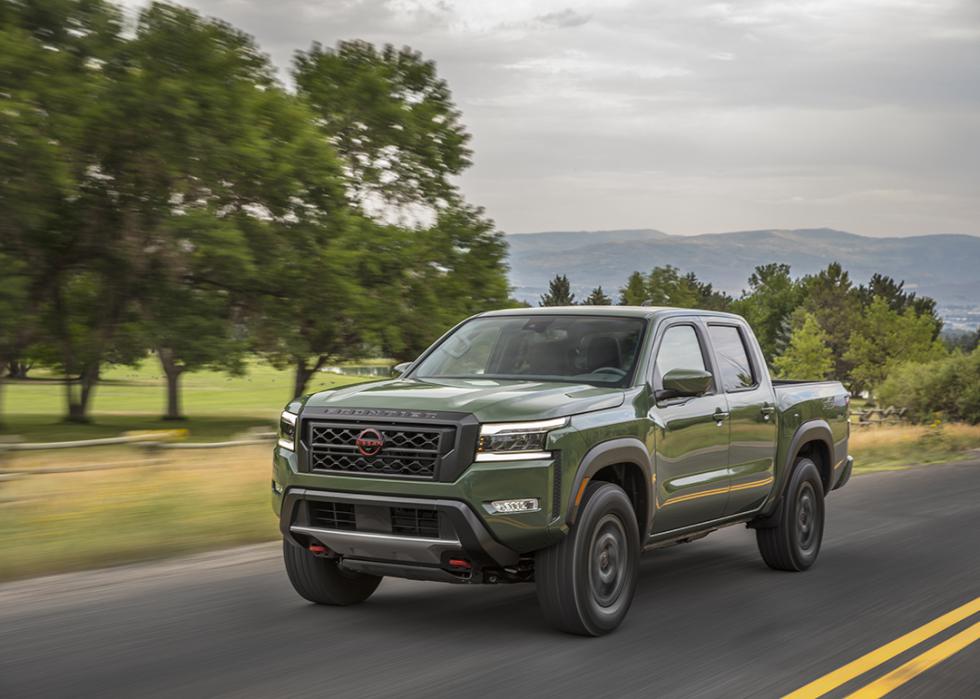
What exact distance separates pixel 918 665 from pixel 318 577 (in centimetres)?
334

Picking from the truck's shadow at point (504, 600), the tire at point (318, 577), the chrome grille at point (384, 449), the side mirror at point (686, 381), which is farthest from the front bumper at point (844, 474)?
the chrome grille at point (384, 449)

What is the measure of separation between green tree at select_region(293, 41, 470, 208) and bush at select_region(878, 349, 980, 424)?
31.7 metres

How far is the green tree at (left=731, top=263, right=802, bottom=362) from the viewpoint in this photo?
423 feet

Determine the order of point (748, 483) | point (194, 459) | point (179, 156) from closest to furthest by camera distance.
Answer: point (748, 483) < point (194, 459) < point (179, 156)

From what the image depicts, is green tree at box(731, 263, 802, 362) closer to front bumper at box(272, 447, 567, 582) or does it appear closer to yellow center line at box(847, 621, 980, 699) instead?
yellow center line at box(847, 621, 980, 699)

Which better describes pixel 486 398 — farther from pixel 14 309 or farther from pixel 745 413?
pixel 14 309

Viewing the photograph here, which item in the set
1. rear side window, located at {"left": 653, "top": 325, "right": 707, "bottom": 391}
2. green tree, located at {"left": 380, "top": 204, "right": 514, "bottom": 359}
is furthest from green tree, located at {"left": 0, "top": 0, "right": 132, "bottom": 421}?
rear side window, located at {"left": 653, "top": 325, "right": 707, "bottom": 391}

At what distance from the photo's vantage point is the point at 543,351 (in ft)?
24.5

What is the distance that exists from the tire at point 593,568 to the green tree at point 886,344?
97403mm

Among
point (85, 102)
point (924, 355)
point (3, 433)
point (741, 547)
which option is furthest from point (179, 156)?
point (924, 355)

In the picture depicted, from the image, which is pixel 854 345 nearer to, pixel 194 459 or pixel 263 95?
pixel 263 95

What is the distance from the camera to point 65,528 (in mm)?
9680

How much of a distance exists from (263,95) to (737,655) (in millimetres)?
25559

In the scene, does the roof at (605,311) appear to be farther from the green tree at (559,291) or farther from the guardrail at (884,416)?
the green tree at (559,291)
